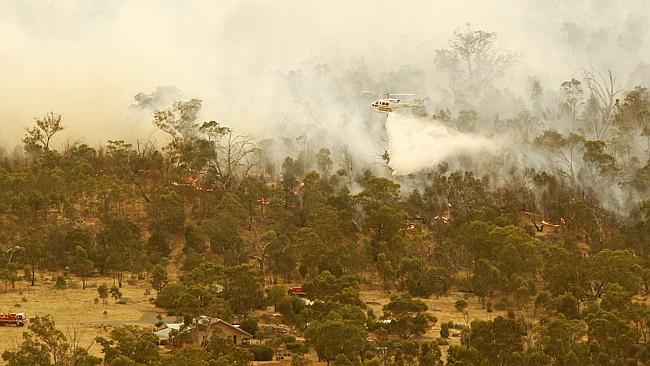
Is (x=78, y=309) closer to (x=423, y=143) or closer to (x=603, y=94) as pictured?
(x=423, y=143)

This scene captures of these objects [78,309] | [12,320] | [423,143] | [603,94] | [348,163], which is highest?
[603,94]

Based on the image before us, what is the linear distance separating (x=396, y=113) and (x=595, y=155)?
2050 cm

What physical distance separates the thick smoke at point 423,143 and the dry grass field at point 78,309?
118 feet

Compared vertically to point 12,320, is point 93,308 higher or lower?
higher

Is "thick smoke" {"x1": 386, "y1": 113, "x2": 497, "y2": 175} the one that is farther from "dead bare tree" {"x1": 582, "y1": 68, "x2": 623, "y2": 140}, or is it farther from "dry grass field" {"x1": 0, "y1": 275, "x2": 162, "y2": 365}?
"dry grass field" {"x1": 0, "y1": 275, "x2": 162, "y2": 365}

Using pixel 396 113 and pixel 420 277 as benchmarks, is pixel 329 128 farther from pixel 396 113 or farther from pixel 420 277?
pixel 420 277

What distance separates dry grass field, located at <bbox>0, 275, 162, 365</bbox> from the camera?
77.5m

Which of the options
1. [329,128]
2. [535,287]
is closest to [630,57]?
[329,128]

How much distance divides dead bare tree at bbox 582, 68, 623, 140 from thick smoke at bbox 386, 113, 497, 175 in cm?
1541

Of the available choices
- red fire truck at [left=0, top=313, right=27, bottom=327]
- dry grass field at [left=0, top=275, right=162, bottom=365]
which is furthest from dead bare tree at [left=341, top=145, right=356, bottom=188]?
red fire truck at [left=0, top=313, right=27, bottom=327]

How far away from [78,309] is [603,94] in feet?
285

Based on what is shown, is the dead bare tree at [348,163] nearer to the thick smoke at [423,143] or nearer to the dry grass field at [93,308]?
the thick smoke at [423,143]

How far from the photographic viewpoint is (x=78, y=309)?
278 ft

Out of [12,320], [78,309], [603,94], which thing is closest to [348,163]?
[603,94]
